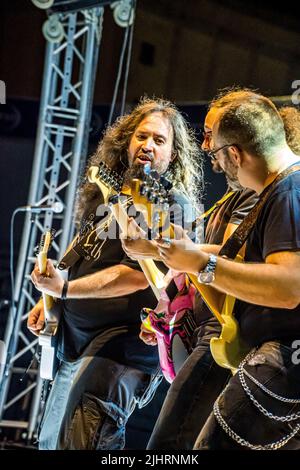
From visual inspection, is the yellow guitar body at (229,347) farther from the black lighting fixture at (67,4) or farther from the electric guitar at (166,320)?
the black lighting fixture at (67,4)

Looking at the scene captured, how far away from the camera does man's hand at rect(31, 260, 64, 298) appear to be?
10.7 ft

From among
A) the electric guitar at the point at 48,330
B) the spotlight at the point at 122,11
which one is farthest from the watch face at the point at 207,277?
the spotlight at the point at 122,11

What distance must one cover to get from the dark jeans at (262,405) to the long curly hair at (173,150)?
63.1 inches

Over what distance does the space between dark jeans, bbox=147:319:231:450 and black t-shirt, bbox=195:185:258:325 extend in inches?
7.9

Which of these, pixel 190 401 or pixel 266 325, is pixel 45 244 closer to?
pixel 190 401

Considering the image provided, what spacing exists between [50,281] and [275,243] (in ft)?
4.78

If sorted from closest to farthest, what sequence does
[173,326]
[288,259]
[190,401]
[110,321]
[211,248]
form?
[288,259], [190,401], [211,248], [173,326], [110,321]

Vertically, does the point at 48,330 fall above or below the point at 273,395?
below

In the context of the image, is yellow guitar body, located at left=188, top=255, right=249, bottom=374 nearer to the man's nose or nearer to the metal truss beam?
the man's nose

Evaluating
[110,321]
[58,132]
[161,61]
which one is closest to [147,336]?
[110,321]

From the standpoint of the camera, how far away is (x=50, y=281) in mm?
3287

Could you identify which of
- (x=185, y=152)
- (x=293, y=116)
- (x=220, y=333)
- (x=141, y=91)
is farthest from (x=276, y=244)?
(x=141, y=91)

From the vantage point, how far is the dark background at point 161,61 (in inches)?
232

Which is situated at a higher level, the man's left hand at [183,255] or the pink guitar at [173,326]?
the man's left hand at [183,255]
